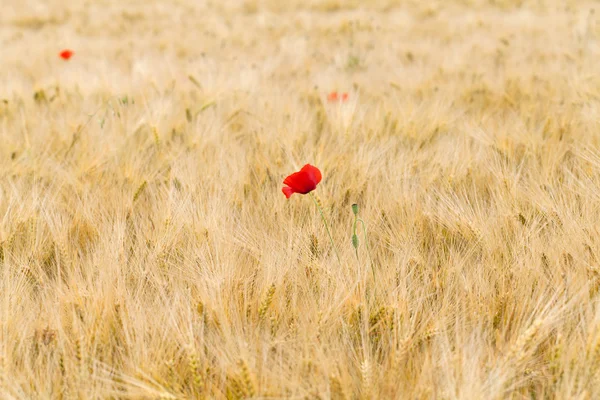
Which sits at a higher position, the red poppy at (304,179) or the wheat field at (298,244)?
the red poppy at (304,179)

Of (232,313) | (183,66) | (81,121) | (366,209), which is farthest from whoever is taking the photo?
(183,66)

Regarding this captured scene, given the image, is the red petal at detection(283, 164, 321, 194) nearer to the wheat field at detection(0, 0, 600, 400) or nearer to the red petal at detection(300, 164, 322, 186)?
the red petal at detection(300, 164, 322, 186)

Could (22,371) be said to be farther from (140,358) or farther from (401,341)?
(401,341)

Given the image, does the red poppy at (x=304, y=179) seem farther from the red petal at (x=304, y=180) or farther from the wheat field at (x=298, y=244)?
the wheat field at (x=298, y=244)

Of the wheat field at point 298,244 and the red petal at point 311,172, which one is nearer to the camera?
the wheat field at point 298,244

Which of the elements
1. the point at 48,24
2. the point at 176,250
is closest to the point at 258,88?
the point at 176,250

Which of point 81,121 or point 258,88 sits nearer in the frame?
point 81,121

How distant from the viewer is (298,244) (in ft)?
3.94

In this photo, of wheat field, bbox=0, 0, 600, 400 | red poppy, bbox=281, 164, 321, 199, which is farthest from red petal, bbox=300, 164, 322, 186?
wheat field, bbox=0, 0, 600, 400

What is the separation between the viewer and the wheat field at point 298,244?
0.84 metres

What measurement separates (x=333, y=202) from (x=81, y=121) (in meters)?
1.29

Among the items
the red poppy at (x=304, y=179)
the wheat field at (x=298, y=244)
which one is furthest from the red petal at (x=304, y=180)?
the wheat field at (x=298, y=244)

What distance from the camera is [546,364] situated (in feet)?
2.88

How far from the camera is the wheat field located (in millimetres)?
842
